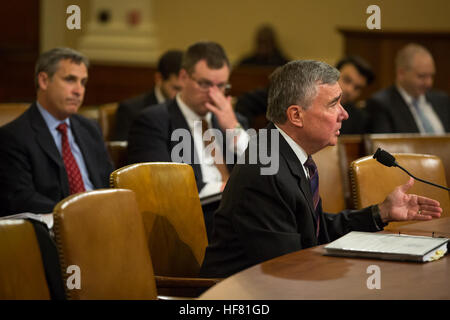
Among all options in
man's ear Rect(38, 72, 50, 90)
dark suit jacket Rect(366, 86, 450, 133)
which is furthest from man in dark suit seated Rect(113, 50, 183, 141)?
dark suit jacket Rect(366, 86, 450, 133)

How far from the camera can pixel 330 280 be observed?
1.67 meters

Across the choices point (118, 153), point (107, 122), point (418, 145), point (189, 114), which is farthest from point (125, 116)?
point (418, 145)

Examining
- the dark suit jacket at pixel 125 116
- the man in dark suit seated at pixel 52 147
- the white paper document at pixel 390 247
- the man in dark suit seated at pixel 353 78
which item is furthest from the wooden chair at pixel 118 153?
the man in dark suit seated at pixel 353 78

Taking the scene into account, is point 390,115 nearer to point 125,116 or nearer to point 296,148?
point 125,116

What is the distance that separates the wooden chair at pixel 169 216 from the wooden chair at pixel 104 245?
0.35m

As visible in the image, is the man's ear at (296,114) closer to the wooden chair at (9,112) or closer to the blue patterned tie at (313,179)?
the blue patterned tie at (313,179)

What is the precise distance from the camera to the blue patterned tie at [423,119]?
5426mm

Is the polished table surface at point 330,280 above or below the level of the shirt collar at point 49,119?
below

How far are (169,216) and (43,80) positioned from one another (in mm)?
1435

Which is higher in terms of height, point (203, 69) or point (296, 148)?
point (203, 69)

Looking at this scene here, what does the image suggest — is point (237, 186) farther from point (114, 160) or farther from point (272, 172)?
point (114, 160)

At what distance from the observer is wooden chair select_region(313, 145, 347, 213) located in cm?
342

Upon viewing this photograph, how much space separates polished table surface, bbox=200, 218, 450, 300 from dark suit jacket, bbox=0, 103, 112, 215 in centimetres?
166
